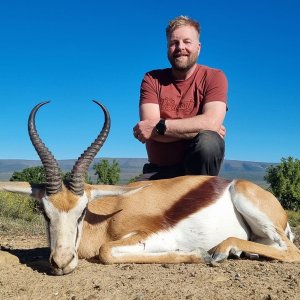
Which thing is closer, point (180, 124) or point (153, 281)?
point (153, 281)

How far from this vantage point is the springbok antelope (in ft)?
19.0

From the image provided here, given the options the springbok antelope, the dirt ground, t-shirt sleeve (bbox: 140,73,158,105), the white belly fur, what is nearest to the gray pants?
the springbok antelope

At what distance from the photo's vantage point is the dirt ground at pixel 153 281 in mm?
4406

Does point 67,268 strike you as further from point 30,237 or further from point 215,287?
point 30,237

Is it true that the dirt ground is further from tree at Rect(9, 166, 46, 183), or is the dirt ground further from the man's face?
tree at Rect(9, 166, 46, 183)

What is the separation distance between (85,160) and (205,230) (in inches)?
70.5

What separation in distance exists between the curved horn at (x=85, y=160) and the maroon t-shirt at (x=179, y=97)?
6.04 ft

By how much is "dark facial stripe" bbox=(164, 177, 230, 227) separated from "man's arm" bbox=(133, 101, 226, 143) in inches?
41.7

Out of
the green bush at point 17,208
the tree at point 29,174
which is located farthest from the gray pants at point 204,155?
the tree at point 29,174

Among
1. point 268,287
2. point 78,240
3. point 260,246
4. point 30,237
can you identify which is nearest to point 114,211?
point 78,240

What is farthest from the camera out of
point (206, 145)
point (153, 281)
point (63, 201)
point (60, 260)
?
point (206, 145)

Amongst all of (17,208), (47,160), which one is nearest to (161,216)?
(47,160)

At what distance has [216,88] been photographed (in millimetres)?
7781

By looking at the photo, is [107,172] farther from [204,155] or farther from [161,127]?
[204,155]
